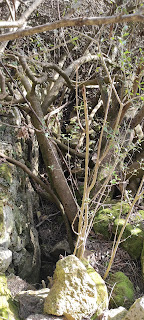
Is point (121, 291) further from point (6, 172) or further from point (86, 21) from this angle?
point (86, 21)

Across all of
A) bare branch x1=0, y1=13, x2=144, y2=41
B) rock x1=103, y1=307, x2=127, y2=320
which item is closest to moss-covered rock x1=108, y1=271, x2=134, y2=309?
rock x1=103, y1=307, x2=127, y2=320

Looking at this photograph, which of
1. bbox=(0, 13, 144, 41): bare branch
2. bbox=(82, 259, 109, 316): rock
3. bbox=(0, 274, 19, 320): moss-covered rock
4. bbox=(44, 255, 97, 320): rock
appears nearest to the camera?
bbox=(0, 13, 144, 41): bare branch

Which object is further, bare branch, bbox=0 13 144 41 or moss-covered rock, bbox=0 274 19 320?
moss-covered rock, bbox=0 274 19 320

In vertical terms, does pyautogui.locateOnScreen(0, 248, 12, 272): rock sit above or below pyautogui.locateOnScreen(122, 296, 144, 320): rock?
above

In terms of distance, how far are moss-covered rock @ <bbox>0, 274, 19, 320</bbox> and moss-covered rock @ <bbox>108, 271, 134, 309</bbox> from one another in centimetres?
120

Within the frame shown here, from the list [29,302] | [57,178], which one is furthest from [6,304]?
[57,178]

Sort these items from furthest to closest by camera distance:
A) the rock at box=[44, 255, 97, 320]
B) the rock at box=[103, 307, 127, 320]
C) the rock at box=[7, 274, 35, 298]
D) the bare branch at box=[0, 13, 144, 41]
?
1. the rock at box=[7, 274, 35, 298]
2. the rock at box=[103, 307, 127, 320]
3. the rock at box=[44, 255, 97, 320]
4. the bare branch at box=[0, 13, 144, 41]

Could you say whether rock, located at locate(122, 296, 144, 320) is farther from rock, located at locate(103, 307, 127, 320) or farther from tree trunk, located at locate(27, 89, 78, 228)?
tree trunk, located at locate(27, 89, 78, 228)

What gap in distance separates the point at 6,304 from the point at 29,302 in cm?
28

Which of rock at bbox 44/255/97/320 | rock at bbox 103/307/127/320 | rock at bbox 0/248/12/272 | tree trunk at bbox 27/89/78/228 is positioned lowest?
rock at bbox 103/307/127/320

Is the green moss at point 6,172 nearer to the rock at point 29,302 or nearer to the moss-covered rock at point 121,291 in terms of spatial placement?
the rock at point 29,302

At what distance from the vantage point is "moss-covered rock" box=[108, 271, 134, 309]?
130 inches

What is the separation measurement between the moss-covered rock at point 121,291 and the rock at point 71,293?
510mm

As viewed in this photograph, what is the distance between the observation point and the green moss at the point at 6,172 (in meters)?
3.87
